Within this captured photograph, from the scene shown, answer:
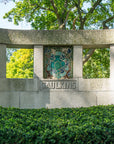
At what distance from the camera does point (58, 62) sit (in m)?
8.22

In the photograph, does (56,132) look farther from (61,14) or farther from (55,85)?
(61,14)

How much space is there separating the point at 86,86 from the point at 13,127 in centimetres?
455

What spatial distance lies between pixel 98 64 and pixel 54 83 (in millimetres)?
8735

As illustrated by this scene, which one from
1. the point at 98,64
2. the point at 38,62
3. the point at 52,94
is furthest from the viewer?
the point at 98,64

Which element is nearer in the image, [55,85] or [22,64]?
[55,85]

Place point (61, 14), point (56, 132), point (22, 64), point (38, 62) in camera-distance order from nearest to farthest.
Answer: point (56, 132) < point (38, 62) < point (61, 14) < point (22, 64)

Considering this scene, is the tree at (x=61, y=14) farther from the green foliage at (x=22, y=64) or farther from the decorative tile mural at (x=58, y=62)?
the green foliage at (x=22, y=64)

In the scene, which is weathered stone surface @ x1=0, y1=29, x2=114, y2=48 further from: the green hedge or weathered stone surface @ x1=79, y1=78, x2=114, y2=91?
the green hedge

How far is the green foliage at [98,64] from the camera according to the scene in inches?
583

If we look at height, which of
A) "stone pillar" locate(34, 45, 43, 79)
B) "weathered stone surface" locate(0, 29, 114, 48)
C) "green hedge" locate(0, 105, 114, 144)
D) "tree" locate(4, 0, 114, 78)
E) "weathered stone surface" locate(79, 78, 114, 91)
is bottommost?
"green hedge" locate(0, 105, 114, 144)

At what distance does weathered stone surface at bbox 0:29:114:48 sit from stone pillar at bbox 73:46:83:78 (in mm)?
266

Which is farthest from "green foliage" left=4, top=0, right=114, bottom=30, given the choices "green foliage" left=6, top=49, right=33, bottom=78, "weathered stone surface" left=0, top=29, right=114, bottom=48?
"green foliage" left=6, top=49, right=33, bottom=78

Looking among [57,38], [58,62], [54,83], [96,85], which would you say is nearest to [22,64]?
[58,62]

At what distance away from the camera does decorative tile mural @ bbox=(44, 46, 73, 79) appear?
26.9 feet
